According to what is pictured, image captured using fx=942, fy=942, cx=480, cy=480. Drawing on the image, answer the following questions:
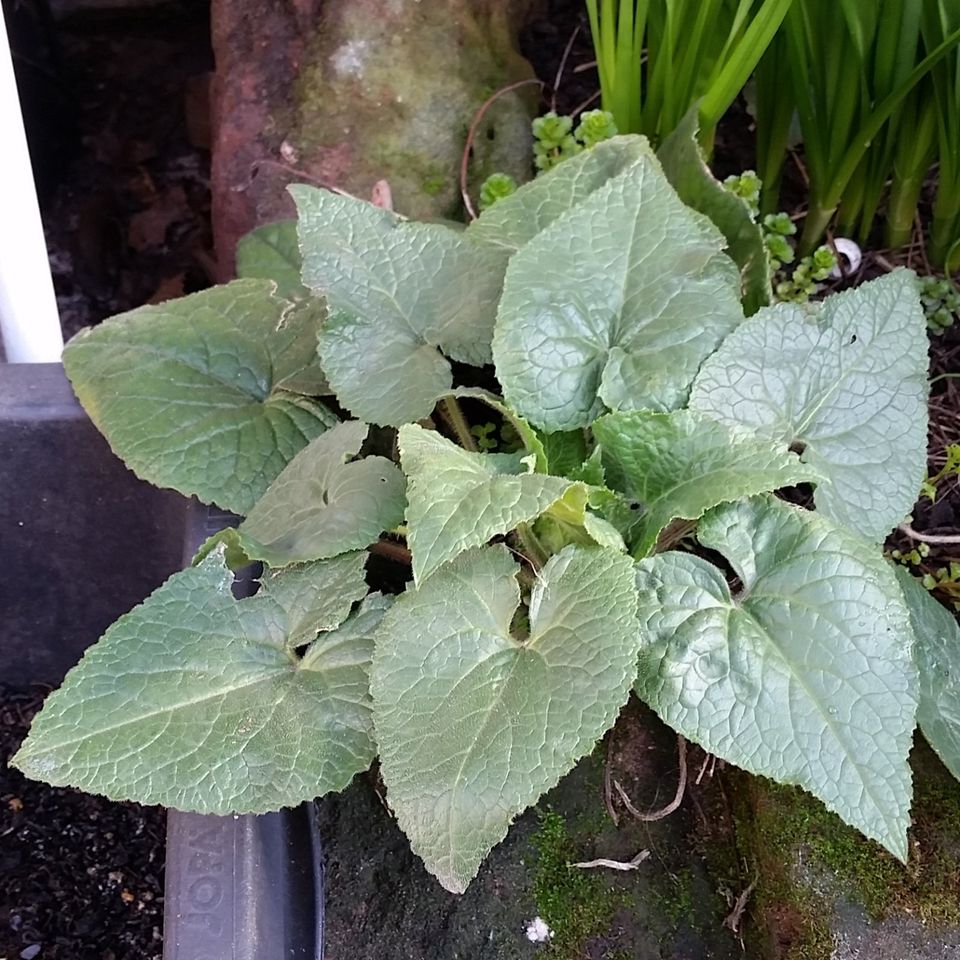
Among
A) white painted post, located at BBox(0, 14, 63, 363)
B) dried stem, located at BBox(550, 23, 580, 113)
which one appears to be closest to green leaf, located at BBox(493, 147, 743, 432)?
white painted post, located at BBox(0, 14, 63, 363)

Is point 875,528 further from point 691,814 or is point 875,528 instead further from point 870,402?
point 691,814

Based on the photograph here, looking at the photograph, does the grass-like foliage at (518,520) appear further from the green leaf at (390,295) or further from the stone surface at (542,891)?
the stone surface at (542,891)

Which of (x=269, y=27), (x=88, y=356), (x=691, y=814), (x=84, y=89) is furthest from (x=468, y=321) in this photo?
(x=84, y=89)

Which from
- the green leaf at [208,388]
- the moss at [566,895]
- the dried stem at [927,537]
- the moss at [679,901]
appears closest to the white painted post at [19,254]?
the green leaf at [208,388]

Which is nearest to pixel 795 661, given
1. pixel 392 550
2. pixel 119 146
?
pixel 392 550

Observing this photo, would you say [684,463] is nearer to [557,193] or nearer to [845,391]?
[845,391]

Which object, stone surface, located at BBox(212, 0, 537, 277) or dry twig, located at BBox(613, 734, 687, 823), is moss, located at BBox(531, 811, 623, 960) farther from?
stone surface, located at BBox(212, 0, 537, 277)
